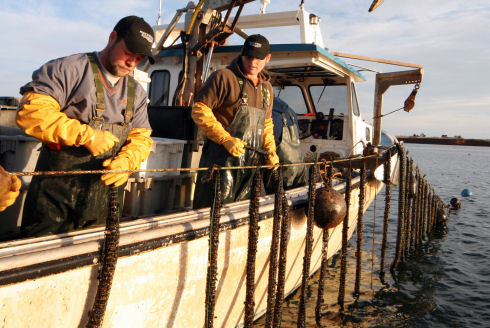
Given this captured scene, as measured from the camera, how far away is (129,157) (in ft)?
9.58

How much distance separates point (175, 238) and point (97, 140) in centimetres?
97

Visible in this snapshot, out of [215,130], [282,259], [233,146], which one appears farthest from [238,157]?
[282,259]

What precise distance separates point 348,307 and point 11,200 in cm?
525

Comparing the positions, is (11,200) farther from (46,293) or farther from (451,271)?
(451,271)

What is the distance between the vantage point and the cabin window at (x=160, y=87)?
27.3ft

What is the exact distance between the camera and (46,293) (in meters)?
2.06

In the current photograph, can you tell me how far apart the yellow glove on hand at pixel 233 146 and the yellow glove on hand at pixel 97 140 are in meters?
1.35

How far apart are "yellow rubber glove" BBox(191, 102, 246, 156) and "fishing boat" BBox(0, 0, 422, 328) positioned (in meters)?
0.54

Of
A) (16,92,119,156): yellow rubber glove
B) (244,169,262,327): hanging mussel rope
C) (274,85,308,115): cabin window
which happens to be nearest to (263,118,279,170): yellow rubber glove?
(244,169,262,327): hanging mussel rope

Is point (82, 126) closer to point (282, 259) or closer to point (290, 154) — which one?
point (282, 259)

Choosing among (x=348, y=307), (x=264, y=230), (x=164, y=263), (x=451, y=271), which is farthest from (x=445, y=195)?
(x=164, y=263)

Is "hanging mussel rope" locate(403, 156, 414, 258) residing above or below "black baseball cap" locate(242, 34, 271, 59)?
below

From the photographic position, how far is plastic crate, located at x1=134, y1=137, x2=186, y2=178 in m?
4.47

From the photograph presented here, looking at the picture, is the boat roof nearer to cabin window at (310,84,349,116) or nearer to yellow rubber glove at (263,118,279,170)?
cabin window at (310,84,349,116)
